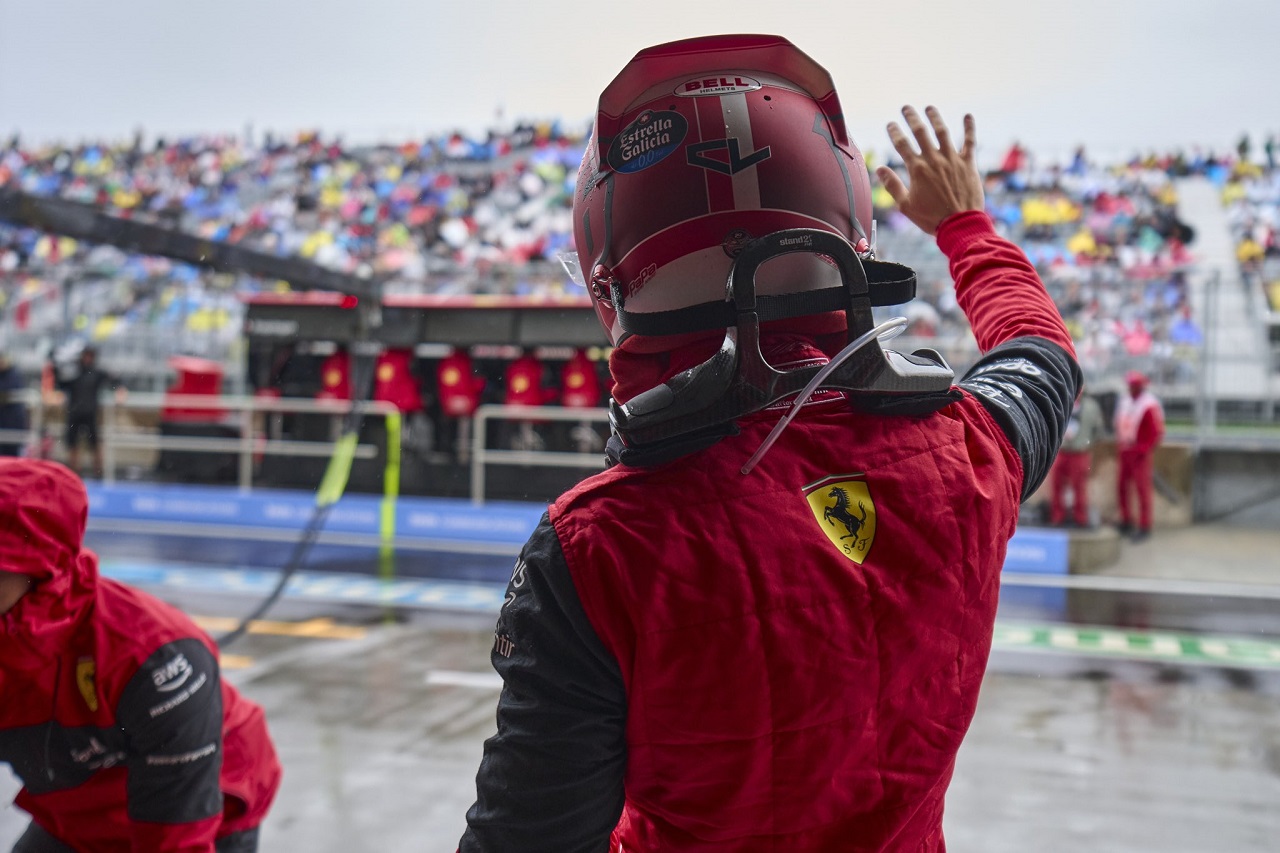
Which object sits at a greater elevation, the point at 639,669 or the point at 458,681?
the point at 639,669

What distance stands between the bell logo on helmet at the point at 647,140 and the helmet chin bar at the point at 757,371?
9cm

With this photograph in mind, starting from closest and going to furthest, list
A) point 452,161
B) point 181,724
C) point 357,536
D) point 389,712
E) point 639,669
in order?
point 639,669 < point 181,724 < point 389,712 < point 357,536 < point 452,161

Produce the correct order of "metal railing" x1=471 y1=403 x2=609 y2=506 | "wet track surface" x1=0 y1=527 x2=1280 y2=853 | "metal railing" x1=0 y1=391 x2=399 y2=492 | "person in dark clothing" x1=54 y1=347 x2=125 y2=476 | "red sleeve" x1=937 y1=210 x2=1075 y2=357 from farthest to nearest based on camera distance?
"person in dark clothing" x1=54 y1=347 x2=125 y2=476 < "metal railing" x1=0 y1=391 x2=399 y2=492 < "wet track surface" x1=0 y1=527 x2=1280 y2=853 < "metal railing" x1=471 y1=403 x2=609 y2=506 < "red sleeve" x1=937 y1=210 x2=1075 y2=357

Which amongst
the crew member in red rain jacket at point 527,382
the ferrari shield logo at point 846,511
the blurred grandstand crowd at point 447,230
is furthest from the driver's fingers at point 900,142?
the blurred grandstand crowd at point 447,230

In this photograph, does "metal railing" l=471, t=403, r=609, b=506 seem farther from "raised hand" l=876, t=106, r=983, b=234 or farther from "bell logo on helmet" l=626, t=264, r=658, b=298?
"bell logo on helmet" l=626, t=264, r=658, b=298

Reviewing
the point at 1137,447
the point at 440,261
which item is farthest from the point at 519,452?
the point at 440,261

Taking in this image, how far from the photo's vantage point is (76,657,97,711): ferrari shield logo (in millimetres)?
1348

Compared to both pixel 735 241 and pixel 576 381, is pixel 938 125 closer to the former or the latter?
pixel 735 241

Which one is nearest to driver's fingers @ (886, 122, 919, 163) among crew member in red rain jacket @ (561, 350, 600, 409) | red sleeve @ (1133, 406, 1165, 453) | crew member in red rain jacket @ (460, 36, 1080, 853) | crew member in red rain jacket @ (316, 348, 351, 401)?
crew member in red rain jacket @ (460, 36, 1080, 853)

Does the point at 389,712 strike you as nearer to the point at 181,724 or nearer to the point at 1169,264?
the point at 181,724

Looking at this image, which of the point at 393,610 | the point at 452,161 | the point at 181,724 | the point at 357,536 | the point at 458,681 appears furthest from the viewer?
the point at 452,161

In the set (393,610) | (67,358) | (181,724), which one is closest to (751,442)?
(181,724)

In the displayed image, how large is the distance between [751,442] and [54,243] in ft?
34.3

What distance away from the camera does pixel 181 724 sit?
1341 millimetres
